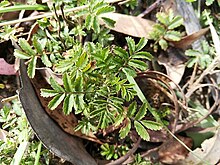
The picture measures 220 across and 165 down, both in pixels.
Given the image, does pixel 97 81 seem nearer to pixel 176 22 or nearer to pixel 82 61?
pixel 82 61

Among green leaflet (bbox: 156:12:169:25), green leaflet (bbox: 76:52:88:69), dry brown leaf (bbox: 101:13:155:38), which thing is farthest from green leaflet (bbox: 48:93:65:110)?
green leaflet (bbox: 156:12:169:25)

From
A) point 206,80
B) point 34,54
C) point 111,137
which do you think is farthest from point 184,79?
point 34,54

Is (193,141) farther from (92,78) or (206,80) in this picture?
(92,78)

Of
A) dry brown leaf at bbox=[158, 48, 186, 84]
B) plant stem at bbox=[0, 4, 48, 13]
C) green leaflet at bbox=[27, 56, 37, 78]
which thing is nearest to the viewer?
green leaflet at bbox=[27, 56, 37, 78]

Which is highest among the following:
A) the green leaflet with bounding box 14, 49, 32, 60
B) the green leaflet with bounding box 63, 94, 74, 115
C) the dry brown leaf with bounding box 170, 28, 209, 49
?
the green leaflet with bounding box 14, 49, 32, 60

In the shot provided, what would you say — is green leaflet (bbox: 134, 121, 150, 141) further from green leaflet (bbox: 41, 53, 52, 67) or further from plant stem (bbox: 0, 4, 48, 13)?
plant stem (bbox: 0, 4, 48, 13)

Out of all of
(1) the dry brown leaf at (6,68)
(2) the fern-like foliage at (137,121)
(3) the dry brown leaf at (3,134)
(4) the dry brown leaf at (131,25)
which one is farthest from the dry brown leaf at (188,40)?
(3) the dry brown leaf at (3,134)

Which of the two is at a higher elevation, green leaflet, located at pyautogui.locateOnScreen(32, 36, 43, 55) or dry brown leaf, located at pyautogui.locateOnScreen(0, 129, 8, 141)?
green leaflet, located at pyautogui.locateOnScreen(32, 36, 43, 55)
